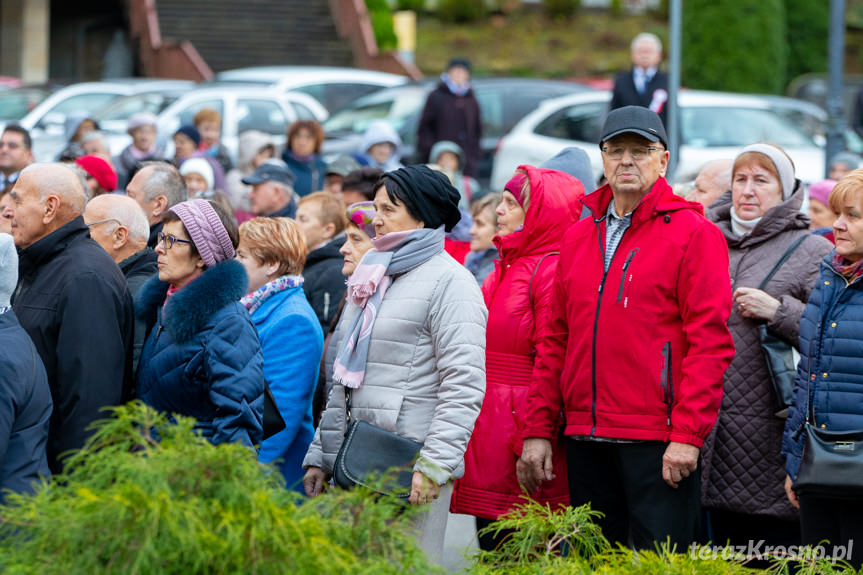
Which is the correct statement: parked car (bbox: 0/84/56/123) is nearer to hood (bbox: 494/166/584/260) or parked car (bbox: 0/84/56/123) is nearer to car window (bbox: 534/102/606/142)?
car window (bbox: 534/102/606/142)

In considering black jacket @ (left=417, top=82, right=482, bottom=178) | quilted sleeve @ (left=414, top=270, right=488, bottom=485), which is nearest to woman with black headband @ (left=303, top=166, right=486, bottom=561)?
A: quilted sleeve @ (left=414, top=270, right=488, bottom=485)

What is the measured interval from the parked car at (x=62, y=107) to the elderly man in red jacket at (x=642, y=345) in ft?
40.0

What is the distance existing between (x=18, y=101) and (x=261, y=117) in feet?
15.6

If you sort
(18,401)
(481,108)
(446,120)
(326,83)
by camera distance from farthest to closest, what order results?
(326,83)
(481,108)
(446,120)
(18,401)

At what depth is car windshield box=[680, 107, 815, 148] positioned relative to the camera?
605 inches

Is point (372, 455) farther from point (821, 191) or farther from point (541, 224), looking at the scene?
point (821, 191)

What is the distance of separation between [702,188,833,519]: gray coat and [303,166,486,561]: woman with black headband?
1364mm

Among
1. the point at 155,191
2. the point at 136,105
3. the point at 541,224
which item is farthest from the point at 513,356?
the point at 136,105

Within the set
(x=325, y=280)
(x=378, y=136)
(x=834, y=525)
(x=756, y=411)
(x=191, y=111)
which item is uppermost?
(x=191, y=111)

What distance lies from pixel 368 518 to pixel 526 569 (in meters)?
0.73

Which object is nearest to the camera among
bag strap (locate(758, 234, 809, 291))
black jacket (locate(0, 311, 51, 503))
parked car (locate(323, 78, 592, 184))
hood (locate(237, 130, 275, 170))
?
black jacket (locate(0, 311, 51, 503))

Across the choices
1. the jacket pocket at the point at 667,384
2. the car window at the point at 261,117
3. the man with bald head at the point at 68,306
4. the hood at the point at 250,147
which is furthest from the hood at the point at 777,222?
the car window at the point at 261,117

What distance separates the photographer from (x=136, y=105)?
17.9 metres

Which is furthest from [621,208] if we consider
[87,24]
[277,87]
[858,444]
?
[87,24]
